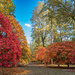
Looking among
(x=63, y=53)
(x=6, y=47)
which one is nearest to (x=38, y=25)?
(x=63, y=53)

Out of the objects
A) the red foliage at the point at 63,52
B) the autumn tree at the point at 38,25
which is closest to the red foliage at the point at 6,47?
the red foliage at the point at 63,52

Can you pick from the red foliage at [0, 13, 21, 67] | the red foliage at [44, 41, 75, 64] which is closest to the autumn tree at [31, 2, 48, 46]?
the red foliage at [44, 41, 75, 64]

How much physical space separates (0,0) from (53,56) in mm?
11529

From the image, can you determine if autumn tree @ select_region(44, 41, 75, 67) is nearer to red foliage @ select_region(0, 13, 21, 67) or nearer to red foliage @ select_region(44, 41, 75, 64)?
red foliage @ select_region(44, 41, 75, 64)

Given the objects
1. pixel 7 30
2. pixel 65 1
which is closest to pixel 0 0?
pixel 65 1

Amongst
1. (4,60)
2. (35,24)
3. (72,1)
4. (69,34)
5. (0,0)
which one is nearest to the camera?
(4,60)

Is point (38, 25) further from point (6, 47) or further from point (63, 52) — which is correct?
point (6, 47)

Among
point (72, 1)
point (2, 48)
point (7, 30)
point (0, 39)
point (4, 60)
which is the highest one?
point (72, 1)

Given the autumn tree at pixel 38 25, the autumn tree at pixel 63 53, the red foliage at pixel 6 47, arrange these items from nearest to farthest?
the red foliage at pixel 6 47, the autumn tree at pixel 63 53, the autumn tree at pixel 38 25

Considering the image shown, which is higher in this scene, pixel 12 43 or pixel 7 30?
pixel 7 30

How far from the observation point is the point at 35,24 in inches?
1111

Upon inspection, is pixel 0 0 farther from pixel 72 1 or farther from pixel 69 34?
pixel 69 34

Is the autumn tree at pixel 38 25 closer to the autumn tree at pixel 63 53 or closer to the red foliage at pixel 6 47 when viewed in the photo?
the autumn tree at pixel 63 53

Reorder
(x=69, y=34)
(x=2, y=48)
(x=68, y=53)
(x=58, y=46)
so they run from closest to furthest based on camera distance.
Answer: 1. (x=2, y=48)
2. (x=68, y=53)
3. (x=58, y=46)
4. (x=69, y=34)
